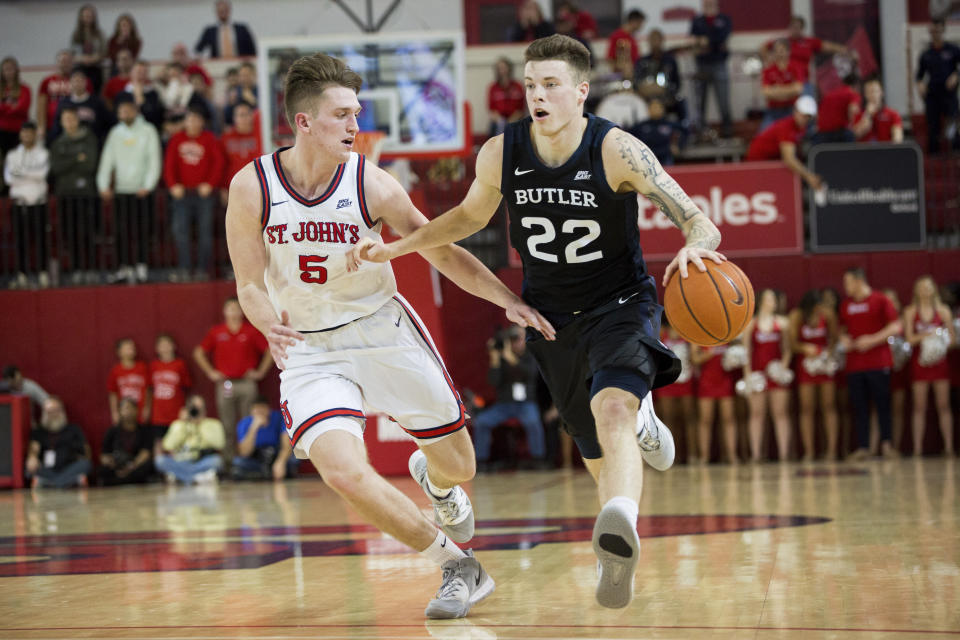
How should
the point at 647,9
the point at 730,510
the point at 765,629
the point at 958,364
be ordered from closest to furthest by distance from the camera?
the point at 765,629 → the point at 730,510 → the point at 958,364 → the point at 647,9

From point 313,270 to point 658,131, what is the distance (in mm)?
10015

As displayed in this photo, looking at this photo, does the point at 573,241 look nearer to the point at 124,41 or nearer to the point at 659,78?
the point at 659,78

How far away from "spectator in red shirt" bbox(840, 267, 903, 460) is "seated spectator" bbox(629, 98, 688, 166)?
2732 mm

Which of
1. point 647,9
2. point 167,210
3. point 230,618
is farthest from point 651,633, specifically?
point 647,9

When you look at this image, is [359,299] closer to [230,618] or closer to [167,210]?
[230,618]

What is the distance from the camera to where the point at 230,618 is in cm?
432

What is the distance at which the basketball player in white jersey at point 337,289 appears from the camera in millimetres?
4422

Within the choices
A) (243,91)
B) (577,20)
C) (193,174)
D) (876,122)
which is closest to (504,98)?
(577,20)

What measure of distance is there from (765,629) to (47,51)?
20.0 metres

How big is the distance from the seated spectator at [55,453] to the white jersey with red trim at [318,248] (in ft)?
33.5

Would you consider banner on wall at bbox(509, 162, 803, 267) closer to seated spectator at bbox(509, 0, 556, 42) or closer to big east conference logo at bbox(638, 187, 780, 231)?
big east conference logo at bbox(638, 187, 780, 231)

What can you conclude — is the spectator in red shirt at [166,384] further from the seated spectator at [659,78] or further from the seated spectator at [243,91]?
the seated spectator at [659,78]

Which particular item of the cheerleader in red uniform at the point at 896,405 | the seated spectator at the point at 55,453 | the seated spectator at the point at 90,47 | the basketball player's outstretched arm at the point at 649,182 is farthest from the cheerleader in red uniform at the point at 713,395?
the seated spectator at the point at 90,47

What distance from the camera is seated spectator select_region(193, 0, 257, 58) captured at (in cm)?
1798
